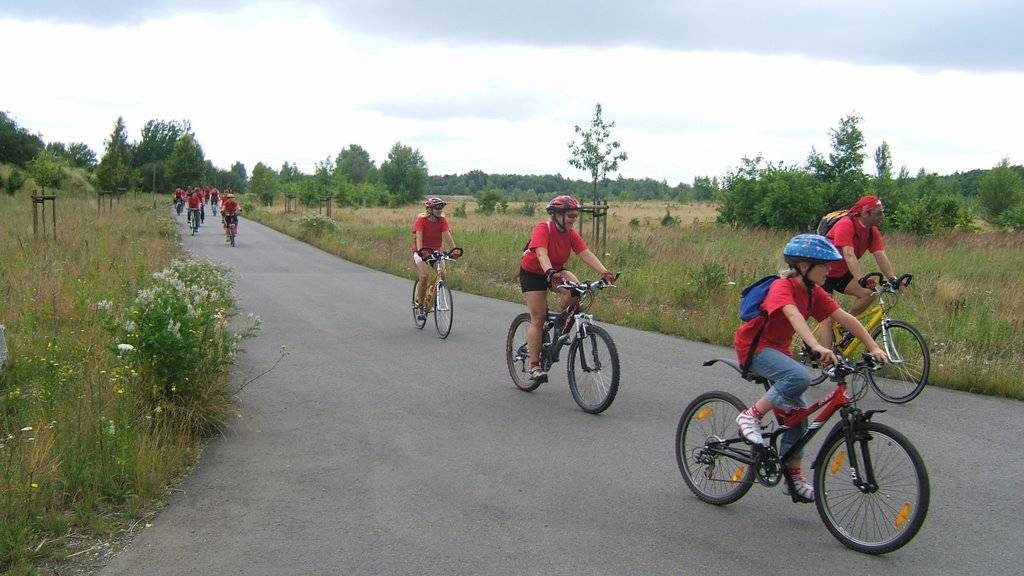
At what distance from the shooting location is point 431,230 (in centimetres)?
1239

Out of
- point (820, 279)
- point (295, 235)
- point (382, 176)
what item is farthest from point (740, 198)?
point (382, 176)

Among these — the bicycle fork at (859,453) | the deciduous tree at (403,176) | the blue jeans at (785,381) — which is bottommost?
the bicycle fork at (859,453)

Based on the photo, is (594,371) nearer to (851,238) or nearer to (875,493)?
(851,238)

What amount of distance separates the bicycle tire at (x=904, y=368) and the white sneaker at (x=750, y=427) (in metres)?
3.52

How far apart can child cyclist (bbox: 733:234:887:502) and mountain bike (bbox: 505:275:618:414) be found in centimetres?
213

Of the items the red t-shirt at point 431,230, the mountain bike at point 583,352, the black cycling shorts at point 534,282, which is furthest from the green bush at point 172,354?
the red t-shirt at point 431,230

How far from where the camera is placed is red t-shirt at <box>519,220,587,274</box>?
7934mm

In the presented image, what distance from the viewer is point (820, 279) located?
5.00 m

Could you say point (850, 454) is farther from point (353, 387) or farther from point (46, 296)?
point (46, 296)

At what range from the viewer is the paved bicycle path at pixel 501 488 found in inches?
175

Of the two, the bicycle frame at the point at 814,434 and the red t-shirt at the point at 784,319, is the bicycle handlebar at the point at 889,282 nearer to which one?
the red t-shirt at the point at 784,319

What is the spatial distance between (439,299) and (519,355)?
11.7 ft

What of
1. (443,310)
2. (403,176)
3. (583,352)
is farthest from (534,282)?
(403,176)

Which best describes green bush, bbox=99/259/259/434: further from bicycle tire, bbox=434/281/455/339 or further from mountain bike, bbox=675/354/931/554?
bicycle tire, bbox=434/281/455/339
